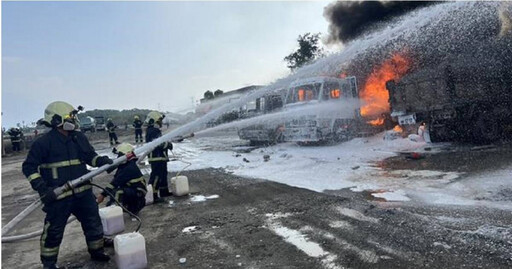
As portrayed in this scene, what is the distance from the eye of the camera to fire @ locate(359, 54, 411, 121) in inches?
637

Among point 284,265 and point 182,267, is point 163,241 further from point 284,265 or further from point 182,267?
point 284,265

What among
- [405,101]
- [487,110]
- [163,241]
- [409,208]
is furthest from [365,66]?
[163,241]

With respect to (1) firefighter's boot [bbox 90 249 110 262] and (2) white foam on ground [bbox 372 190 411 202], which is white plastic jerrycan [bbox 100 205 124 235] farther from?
(2) white foam on ground [bbox 372 190 411 202]

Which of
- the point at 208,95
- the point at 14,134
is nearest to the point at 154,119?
the point at 14,134

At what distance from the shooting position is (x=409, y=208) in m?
5.75

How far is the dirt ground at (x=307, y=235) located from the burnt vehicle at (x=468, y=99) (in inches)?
260

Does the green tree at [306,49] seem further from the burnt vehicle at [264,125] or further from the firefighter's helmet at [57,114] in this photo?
the firefighter's helmet at [57,114]

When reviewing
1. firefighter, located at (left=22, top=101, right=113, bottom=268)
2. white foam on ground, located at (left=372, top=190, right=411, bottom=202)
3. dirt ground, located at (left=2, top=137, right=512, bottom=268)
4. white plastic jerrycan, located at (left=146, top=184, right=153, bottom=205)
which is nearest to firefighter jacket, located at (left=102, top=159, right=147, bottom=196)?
dirt ground, located at (left=2, top=137, right=512, bottom=268)

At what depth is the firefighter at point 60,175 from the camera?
4254mm

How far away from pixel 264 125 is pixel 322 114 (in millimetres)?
3173

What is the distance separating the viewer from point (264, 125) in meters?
16.8

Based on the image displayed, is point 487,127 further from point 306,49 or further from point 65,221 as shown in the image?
point 306,49

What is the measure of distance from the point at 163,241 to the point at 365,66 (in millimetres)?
14708

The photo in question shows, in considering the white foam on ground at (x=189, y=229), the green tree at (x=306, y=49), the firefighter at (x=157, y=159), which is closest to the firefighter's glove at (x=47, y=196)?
the white foam on ground at (x=189, y=229)
